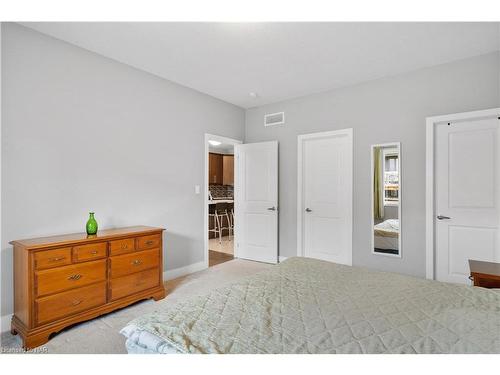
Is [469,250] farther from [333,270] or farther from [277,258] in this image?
[277,258]

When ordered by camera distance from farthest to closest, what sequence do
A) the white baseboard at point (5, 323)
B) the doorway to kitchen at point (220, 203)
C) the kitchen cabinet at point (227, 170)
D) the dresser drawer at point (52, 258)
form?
1. the kitchen cabinet at point (227, 170)
2. the doorway to kitchen at point (220, 203)
3. the white baseboard at point (5, 323)
4. the dresser drawer at point (52, 258)

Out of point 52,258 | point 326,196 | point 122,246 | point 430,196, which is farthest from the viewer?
point 326,196

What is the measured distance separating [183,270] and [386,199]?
285 centimetres

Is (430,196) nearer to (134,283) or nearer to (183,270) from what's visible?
(183,270)

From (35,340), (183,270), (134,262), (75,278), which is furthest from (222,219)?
(35,340)

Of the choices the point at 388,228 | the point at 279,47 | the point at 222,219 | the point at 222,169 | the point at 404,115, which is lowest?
the point at 222,219

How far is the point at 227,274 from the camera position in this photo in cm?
401

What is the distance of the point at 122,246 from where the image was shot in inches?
108

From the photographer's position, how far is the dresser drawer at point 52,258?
2189 mm

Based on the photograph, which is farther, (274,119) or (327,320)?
(274,119)

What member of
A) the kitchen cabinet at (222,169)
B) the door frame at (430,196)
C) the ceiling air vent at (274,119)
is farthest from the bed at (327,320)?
the kitchen cabinet at (222,169)

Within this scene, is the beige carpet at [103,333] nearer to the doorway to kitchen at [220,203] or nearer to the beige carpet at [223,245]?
the doorway to kitchen at [220,203]

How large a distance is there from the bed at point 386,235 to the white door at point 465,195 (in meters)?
0.43
